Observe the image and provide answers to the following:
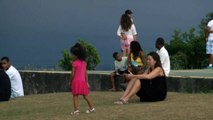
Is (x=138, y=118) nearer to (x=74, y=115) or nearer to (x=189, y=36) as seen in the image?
(x=74, y=115)

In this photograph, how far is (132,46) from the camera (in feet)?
50.2

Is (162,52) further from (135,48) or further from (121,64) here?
(121,64)

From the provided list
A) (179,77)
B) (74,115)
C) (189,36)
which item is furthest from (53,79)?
(189,36)

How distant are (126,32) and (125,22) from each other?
0.97 ft

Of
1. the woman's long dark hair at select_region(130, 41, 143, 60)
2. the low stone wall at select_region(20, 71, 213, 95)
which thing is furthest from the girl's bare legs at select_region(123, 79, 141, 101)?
the low stone wall at select_region(20, 71, 213, 95)

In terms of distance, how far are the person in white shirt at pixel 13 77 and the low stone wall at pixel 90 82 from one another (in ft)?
9.07

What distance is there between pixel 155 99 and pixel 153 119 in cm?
273

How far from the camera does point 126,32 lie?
17.9m

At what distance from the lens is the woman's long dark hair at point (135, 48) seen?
15.3 meters

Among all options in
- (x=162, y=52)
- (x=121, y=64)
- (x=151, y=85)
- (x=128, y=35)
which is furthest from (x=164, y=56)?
(x=151, y=85)

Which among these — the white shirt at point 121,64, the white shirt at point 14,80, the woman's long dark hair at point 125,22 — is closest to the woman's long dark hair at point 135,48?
the white shirt at point 121,64

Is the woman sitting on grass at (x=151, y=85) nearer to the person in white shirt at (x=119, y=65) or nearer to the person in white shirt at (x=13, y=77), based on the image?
the person in white shirt at (x=119, y=65)

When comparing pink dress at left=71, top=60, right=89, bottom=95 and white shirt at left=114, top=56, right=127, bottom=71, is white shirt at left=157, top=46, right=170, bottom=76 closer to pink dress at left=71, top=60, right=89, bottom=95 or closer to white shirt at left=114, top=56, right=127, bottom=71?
white shirt at left=114, top=56, right=127, bottom=71

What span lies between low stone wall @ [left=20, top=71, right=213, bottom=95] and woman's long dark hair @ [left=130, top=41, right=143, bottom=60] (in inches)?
69.9
